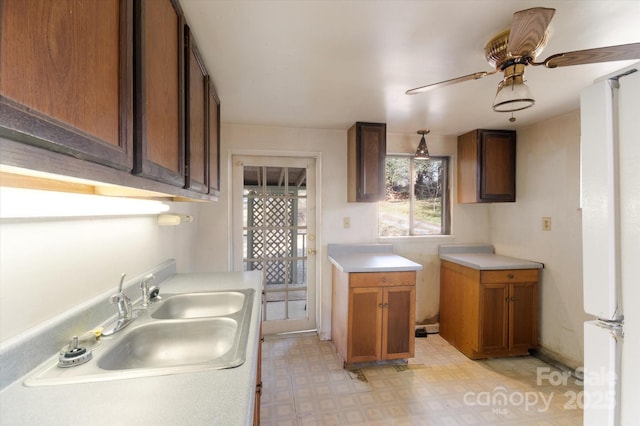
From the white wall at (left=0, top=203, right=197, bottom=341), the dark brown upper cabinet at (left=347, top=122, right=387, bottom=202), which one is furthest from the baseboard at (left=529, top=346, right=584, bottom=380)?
the white wall at (left=0, top=203, right=197, bottom=341)

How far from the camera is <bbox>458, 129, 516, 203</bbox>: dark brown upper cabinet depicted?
2838 millimetres

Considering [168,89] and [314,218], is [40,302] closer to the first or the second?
[168,89]

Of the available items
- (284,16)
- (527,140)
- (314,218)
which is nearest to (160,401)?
(284,16)

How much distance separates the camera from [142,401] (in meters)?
0.68

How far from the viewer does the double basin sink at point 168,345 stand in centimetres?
79

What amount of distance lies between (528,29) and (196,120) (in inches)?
58.6

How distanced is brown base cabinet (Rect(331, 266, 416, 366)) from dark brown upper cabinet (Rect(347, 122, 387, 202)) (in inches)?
31.2

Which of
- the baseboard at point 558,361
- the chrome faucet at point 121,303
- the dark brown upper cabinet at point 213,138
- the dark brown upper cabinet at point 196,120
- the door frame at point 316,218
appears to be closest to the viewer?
the chrome faucet at point 121,303

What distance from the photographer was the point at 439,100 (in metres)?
2.11

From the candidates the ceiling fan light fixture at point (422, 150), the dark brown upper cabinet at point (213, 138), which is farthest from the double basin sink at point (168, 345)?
the ceiling fan light fixture at point (422, 150)

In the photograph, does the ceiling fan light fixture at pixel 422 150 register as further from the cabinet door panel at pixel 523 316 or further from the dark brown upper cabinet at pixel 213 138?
the dark brown upper cabinet at pixel 213 138

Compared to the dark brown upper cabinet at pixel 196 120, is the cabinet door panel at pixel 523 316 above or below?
below

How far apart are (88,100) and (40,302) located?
72cm

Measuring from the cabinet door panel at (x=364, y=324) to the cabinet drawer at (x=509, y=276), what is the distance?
3.32ft
